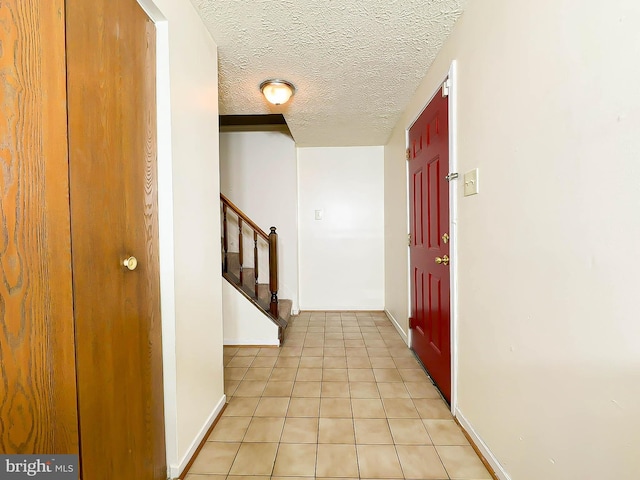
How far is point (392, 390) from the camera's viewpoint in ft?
6.43

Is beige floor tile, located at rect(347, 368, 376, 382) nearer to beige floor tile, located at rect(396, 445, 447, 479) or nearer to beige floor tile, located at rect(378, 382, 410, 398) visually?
beige floor tile, located at rect(378, 382, 410, 398)

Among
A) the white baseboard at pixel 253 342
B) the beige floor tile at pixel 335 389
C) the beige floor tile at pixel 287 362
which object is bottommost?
the beige floor tile at pixel 287 362

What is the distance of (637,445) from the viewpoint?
2.20 ft

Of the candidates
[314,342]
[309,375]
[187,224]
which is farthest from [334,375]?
[187,224]

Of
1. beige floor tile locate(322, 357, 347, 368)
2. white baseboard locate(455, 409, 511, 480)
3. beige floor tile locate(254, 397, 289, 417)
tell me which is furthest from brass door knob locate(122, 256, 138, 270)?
beige floor tile locate(322, 357, 347, 368)

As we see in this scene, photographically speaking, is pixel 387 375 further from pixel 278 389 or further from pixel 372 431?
pixel 278 389

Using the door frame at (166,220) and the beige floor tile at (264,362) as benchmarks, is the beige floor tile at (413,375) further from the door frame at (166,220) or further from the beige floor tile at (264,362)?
the door frame at (166,220)

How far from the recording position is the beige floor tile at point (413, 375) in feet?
6.90

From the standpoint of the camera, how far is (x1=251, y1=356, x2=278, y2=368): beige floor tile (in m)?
2.38

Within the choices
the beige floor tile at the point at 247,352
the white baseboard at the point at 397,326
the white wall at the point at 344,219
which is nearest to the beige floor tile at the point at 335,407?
the beige floor tile at the point at 247,352

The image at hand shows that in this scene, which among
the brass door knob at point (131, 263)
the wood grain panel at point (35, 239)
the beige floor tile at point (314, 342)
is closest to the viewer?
the wood grain panel at point (35, 239)

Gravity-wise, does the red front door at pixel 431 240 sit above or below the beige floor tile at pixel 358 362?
above

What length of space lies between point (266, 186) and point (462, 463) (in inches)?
126

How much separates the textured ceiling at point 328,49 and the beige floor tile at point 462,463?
7.10ft
